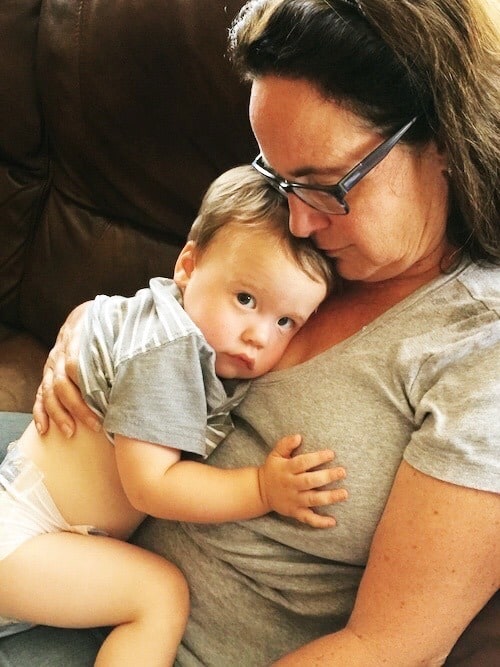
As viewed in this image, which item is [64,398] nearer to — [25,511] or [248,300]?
[25,511]

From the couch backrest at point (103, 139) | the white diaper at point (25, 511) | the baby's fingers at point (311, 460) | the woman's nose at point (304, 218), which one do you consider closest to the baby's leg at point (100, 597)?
the white diaper at point (25, 511)

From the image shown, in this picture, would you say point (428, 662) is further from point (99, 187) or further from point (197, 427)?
point (99, 187)

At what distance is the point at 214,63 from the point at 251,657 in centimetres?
99

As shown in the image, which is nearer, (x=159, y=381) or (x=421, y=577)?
(x=421, y=577)

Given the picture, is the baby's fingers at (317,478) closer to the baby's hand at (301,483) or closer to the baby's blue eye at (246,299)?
the baby's hand at (301,483)

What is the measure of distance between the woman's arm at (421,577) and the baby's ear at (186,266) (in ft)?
1.50

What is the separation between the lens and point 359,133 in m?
0.98

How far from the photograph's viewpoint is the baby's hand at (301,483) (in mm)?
1030

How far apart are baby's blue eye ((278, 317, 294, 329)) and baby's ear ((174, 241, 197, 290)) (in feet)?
0.54

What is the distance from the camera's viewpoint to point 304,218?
1.08 m

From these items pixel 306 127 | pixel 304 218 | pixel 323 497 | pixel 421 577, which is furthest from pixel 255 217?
pixel 421 577

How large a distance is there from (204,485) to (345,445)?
0.67ft

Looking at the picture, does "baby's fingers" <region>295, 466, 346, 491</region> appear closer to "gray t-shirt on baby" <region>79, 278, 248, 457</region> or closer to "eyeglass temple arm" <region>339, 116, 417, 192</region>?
"gray t-shirt on baby" <region>79, 278, 248, 457</region>

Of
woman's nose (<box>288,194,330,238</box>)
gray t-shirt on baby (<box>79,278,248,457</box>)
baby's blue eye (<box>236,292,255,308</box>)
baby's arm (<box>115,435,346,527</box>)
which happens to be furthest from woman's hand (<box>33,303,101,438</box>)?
woman's nose (<box>288,194,330,238</box>)
